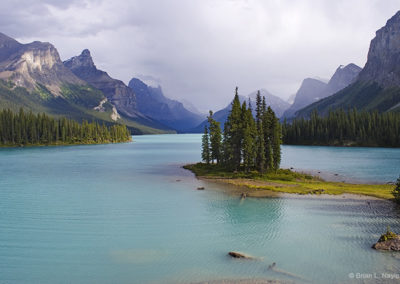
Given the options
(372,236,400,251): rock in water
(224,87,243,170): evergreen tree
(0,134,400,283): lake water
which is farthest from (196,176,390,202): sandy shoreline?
(372,236,400,251): rock in water

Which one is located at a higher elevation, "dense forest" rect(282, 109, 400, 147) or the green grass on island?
"dense forest" rect(282, 109, 400, 147)

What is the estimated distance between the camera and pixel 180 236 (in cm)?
3039

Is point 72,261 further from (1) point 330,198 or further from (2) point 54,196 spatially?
(1) point 330,198

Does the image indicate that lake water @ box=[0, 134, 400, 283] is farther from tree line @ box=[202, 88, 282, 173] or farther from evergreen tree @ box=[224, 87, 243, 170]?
evergreen tree @ box=[224, 87, 243, 170]

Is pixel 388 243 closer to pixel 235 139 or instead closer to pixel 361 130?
pixel 235 139

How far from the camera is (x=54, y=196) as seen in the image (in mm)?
49281

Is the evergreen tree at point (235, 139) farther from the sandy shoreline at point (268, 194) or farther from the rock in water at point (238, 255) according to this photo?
the rock in water at point (238, 255)

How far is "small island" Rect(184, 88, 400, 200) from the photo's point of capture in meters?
55.7

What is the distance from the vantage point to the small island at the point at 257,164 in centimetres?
5574

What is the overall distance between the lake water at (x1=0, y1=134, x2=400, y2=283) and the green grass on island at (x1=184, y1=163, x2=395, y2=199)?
20.5 feet

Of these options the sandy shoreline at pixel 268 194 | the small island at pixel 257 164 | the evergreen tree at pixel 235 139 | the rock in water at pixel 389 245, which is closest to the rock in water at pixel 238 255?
the rock in water at pixel 389 245

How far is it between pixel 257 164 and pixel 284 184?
14081 millimetres

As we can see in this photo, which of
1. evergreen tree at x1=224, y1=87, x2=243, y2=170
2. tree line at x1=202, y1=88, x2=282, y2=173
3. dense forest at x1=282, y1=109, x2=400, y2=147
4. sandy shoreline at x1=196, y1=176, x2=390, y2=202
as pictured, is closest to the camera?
sandy shoreline at x1=196, y1=176, x2=390, y2=202

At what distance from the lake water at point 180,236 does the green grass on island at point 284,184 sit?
6.24m
